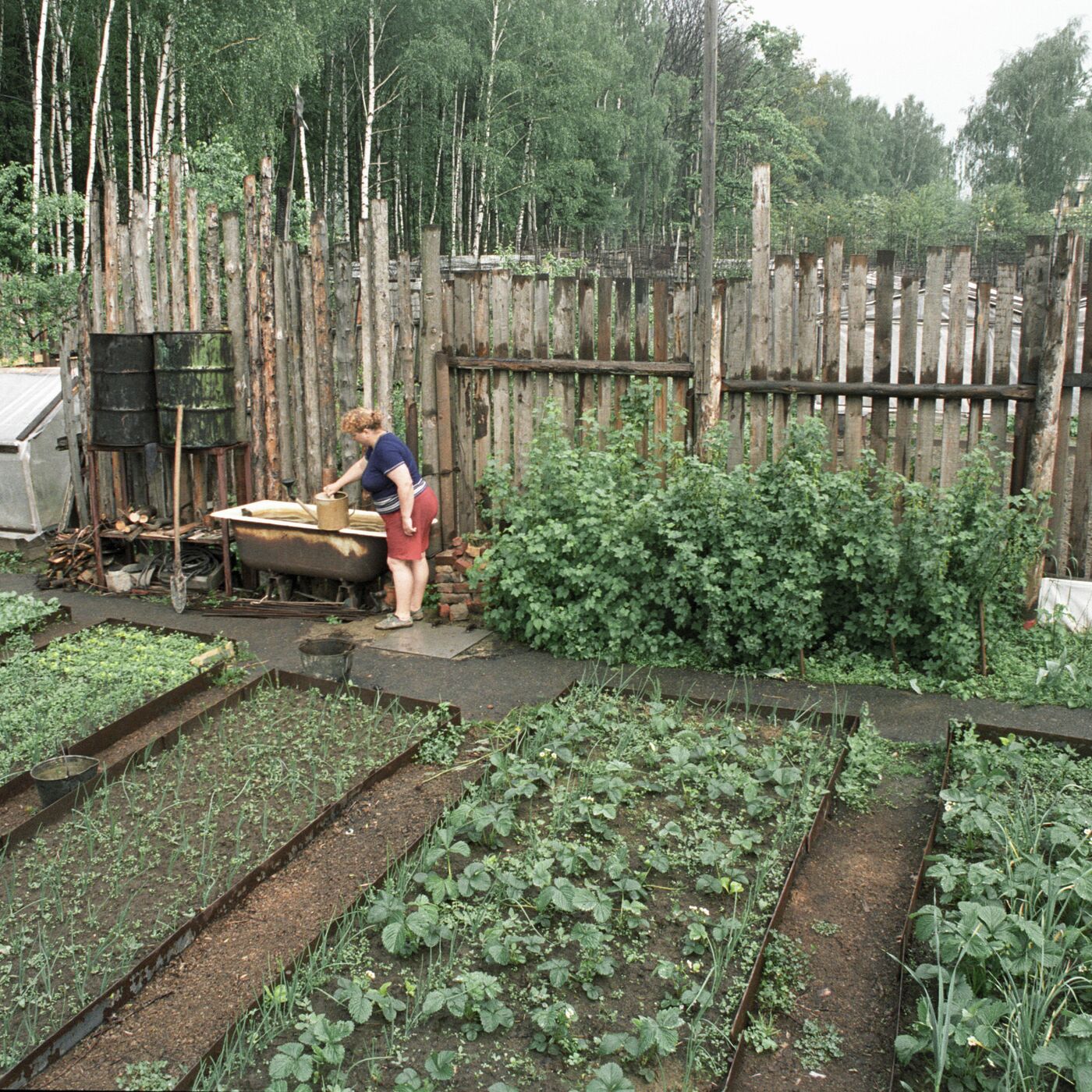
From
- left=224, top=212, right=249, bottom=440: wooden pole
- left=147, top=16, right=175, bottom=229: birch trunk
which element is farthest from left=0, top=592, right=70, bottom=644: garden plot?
left=147, top=16, right=175, bottom=229: birch trunk

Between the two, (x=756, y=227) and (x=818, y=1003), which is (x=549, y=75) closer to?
(x=756, y=227)

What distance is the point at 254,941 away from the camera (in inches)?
143

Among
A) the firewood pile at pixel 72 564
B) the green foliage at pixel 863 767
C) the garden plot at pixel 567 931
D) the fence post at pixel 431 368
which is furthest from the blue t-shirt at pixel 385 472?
the green foliage at pixel 863 767

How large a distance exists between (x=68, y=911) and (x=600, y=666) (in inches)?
133

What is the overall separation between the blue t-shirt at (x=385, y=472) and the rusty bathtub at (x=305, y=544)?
15.1 inches

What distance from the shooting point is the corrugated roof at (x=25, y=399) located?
9.27m

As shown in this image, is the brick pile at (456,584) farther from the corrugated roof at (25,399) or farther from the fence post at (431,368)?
the corrugated roof at (25,399)

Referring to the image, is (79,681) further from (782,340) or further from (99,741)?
(782,340)

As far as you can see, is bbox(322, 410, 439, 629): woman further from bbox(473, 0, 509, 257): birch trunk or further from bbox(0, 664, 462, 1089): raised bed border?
bbox(473, 0, 509, 257): birch trunk

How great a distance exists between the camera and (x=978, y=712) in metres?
5.54

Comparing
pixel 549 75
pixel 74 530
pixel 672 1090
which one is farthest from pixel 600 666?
pixel 549 75

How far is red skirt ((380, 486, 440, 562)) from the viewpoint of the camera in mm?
7141

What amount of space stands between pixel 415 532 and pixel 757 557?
94.0 inches

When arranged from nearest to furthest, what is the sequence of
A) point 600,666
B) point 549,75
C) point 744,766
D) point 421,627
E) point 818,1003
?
point 818,1003 < point 744,766 < point 600,666 < point 421,627 < point 549,75
